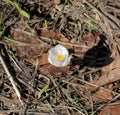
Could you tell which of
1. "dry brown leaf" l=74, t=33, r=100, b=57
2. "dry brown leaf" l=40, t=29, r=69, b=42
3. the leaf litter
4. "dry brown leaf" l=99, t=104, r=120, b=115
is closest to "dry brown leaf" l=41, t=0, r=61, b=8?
the leaf litter

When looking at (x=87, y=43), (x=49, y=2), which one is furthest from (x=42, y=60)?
(x=49, y=2)

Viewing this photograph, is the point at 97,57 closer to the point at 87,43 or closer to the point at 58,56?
the point at 87,43

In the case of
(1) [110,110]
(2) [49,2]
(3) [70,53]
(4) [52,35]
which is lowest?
(1) [110,110]

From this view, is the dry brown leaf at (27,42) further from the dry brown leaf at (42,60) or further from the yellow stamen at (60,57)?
the yellow stamen at (60,57)

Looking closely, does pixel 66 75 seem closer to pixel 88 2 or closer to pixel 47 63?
pixel 47 63

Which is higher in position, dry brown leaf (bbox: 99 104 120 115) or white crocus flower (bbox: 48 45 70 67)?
white crocus flower (bbox: 48 45 70 67)

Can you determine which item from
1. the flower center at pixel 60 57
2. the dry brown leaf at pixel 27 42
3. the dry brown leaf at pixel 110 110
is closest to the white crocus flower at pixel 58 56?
the flower center at pixel 60 57

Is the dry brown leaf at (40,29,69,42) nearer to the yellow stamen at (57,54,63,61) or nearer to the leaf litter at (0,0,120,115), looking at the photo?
the leaf litter at (0,0,120,115)
